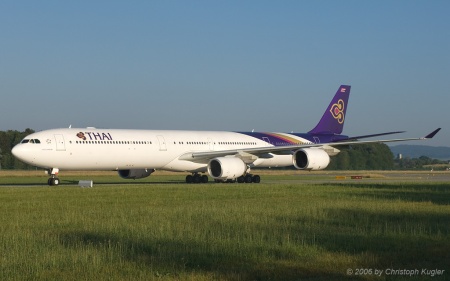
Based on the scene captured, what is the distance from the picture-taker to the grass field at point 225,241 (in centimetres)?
1066

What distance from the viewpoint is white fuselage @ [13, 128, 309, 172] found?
122 ft

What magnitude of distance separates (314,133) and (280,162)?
5.07 m

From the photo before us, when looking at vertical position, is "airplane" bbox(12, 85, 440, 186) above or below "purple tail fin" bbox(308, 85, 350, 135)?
below

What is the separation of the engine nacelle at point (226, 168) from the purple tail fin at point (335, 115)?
12.2 metres

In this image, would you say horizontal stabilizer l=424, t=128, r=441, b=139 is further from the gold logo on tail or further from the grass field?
the grass field

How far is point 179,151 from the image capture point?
43.1m

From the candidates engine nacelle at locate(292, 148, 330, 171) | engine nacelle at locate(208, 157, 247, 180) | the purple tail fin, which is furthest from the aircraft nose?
the purple tail fin

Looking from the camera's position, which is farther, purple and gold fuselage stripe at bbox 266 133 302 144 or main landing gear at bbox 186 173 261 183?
purple and gold fuselage stripe at bbox 266 133 302 144

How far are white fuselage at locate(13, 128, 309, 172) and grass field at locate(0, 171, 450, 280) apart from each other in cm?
1417

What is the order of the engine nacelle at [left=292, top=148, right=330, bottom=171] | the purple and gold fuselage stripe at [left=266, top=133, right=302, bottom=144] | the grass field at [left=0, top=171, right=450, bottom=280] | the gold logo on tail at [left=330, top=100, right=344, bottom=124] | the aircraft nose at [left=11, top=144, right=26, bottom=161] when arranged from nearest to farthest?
1. the grass field at [left=0, top=171, right=450, bottom=280]
2. the aircraft nose at [left=11, top=144, right=26, bottom=161]
3. the engine nacelle at [left=292, top=148, right=330, bottom=171]
4. the purple and gold fuselage stripe at [left=266, top=133, right=302, bottom=144]
5. the gold logo on tail at [left=330, top=100, right=344, bottom=124]

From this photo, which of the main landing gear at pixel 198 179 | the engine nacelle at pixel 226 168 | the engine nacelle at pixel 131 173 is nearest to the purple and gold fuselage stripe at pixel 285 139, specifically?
the main landing gear at pixel 198 179

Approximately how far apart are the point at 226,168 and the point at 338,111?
1593cm

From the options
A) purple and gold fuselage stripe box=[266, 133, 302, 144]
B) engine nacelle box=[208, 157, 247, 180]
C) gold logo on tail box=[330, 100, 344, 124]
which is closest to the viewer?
engine nacelle box=[208, 157, 247, 180]

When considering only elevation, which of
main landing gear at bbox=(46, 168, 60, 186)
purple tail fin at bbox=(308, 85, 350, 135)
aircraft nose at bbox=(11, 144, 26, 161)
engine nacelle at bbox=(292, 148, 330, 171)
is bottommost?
main landing gear at bbox=(46, 168, 60, 186)
